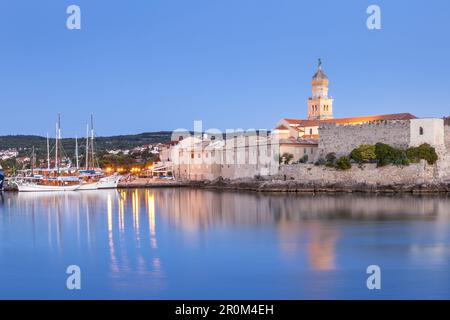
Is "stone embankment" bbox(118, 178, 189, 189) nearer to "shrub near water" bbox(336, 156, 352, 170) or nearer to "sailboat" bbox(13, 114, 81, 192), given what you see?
"sailboat" bbox(13, 114, 81, 192)

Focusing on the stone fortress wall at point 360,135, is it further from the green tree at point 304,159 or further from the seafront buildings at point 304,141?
the green tree at point 304,159

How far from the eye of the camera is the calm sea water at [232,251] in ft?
28.0

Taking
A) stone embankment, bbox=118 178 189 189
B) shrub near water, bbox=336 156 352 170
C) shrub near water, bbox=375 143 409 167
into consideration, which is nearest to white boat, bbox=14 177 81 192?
stone embankment, bbox=118 178 189 189

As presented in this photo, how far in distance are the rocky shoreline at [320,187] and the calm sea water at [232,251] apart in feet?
11.2

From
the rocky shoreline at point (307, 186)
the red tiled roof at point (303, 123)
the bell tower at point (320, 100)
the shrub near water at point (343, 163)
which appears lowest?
the rocky shoreline at point (307, 186)

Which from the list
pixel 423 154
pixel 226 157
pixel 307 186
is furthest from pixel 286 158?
pixel 423 154

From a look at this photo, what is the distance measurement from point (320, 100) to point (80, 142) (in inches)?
1204

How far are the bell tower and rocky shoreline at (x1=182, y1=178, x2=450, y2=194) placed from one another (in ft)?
29.6

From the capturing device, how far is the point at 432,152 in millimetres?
22359

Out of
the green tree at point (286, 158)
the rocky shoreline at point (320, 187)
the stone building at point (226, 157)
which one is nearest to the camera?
the rocky shoreline at point (320, 187)

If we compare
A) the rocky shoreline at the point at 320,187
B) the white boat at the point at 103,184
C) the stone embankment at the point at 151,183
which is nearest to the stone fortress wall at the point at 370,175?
the rocky shoreline at the point at 320,187

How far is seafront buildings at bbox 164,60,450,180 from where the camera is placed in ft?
75.4

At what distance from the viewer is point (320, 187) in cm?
2395
